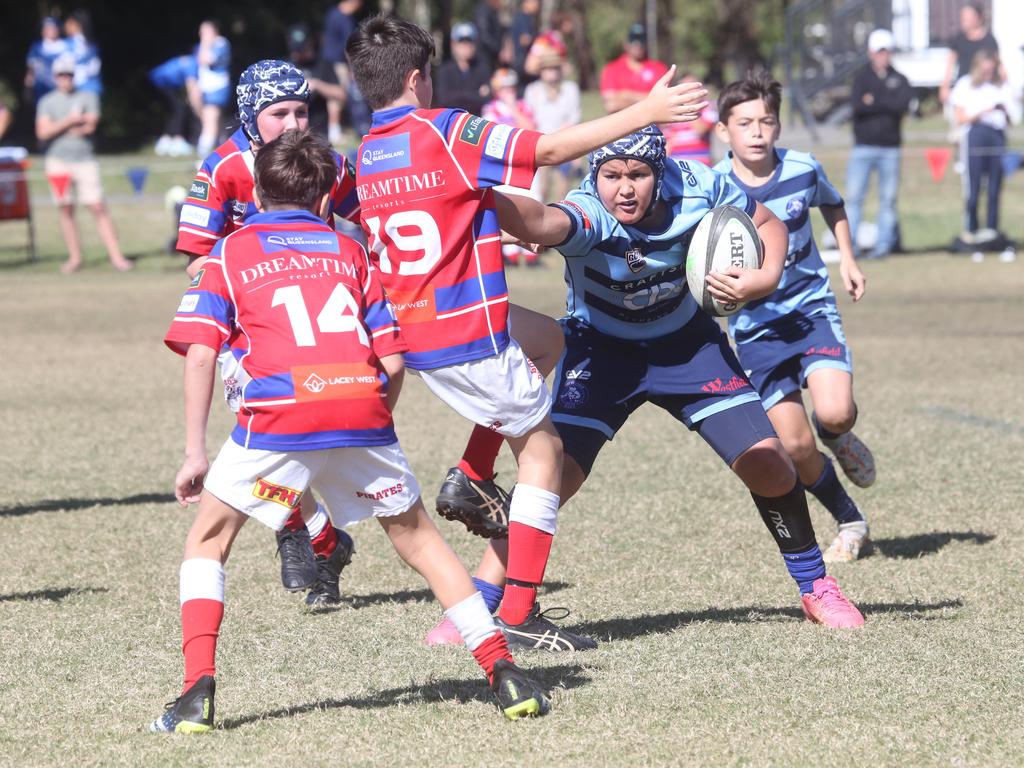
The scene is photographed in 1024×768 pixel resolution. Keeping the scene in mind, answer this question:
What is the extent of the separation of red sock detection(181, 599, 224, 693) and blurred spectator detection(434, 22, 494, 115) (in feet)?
48.2

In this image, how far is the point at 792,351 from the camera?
6.75 meters

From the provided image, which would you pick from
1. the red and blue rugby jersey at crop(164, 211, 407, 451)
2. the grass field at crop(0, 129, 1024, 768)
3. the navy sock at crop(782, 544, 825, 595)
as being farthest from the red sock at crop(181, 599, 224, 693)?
the navy sock at crop(782, 544, 825, 595)

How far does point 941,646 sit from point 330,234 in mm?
2421

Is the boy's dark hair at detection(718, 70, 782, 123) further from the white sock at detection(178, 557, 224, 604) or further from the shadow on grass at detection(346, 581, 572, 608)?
the white sock at detection(178, 557, 224, 604)

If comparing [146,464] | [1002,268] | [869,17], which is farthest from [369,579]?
[869,17]

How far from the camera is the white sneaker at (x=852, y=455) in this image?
7.02 metres

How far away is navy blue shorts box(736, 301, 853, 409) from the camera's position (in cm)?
674

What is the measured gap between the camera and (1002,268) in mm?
18016

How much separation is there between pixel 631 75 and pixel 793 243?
12379 millimetres

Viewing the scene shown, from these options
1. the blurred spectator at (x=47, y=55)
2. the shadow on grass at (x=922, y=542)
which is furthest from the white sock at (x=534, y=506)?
the blurred spectator at (x=47, y=55)

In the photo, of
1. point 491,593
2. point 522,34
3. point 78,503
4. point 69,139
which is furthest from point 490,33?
point 491,593

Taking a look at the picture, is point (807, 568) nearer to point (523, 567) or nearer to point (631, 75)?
point (523, 567)

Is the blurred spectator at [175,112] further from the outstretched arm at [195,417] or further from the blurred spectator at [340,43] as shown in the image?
the outstretched arm at [195,417]

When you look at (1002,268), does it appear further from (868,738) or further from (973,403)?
(868,738)
